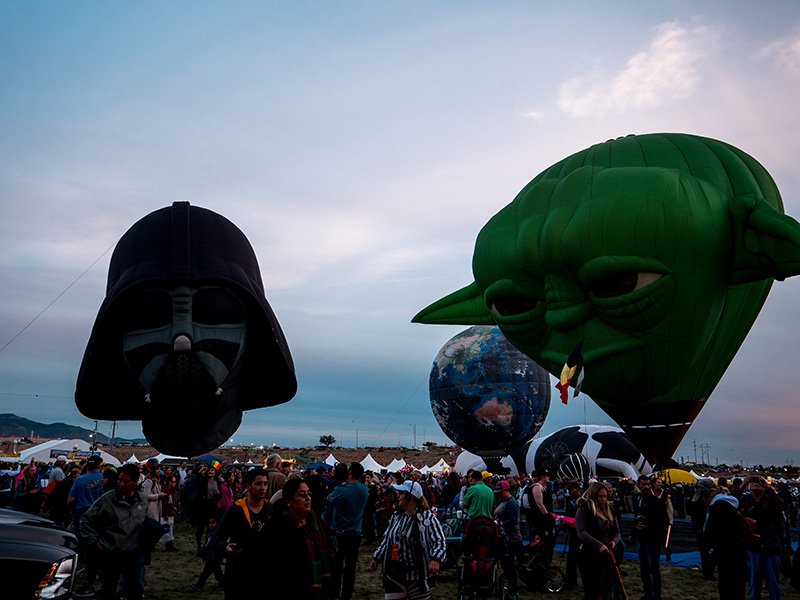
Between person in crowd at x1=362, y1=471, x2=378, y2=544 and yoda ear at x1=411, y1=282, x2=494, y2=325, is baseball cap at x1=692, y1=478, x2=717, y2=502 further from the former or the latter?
yoda ear at x1=411, y1=282, x2=494, y2=325

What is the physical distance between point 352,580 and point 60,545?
3.28 m

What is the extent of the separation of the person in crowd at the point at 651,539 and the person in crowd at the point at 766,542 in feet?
2.94

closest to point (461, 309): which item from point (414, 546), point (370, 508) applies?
point (370, 508)

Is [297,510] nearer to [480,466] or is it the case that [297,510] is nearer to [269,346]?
[269,346]

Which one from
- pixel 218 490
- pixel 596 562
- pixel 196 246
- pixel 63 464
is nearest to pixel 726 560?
pixel 596 562

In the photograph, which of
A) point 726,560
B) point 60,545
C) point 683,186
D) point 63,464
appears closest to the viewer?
point 60,545

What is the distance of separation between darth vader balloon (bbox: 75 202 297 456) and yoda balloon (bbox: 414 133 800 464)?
171 inches

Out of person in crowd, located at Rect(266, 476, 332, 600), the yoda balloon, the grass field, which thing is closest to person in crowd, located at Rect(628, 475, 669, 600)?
the grass field

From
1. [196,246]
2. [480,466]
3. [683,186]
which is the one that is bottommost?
[480,466]

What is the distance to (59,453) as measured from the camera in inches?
1622

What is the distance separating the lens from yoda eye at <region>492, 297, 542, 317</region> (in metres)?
11.0

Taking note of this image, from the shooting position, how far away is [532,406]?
2366cm

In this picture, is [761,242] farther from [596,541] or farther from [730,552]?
[596,541]

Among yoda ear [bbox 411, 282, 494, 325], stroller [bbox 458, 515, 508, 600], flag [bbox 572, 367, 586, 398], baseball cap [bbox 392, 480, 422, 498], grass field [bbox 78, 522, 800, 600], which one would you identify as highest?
yoda ear [bbox 411, 282, 494, 325]
